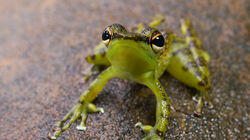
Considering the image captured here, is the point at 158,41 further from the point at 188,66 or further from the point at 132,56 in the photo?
the point at 188,66

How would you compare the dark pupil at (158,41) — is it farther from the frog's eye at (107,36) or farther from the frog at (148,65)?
the frog's eye at (107,36)

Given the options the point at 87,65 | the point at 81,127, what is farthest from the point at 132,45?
the point at 87,65

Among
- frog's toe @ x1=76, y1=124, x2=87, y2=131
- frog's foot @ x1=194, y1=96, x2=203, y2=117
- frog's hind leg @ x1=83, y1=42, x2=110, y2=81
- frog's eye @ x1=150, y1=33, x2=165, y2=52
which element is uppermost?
frog's hind leg @ x1=83, y1=42, x2=110, y2=81

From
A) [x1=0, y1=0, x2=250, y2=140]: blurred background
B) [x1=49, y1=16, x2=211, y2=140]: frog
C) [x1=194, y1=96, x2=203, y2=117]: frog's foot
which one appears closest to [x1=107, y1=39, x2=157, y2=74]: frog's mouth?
[x1=49, y1=16, x2=211, y2=140]: frog

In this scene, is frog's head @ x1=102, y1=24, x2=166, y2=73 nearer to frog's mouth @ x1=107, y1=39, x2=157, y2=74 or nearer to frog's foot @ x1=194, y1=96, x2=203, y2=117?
frog's mouth @ x1=107, y1=39, x2=157, y2=74

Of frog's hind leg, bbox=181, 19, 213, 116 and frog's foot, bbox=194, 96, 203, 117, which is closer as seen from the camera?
frog's foot, bbox=194, 96, 203, 117

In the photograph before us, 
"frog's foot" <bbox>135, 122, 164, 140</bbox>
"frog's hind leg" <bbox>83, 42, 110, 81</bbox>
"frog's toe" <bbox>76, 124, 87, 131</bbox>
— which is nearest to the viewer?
"frog's foot" <bbox>135, 122, 164, 140</bbox>
